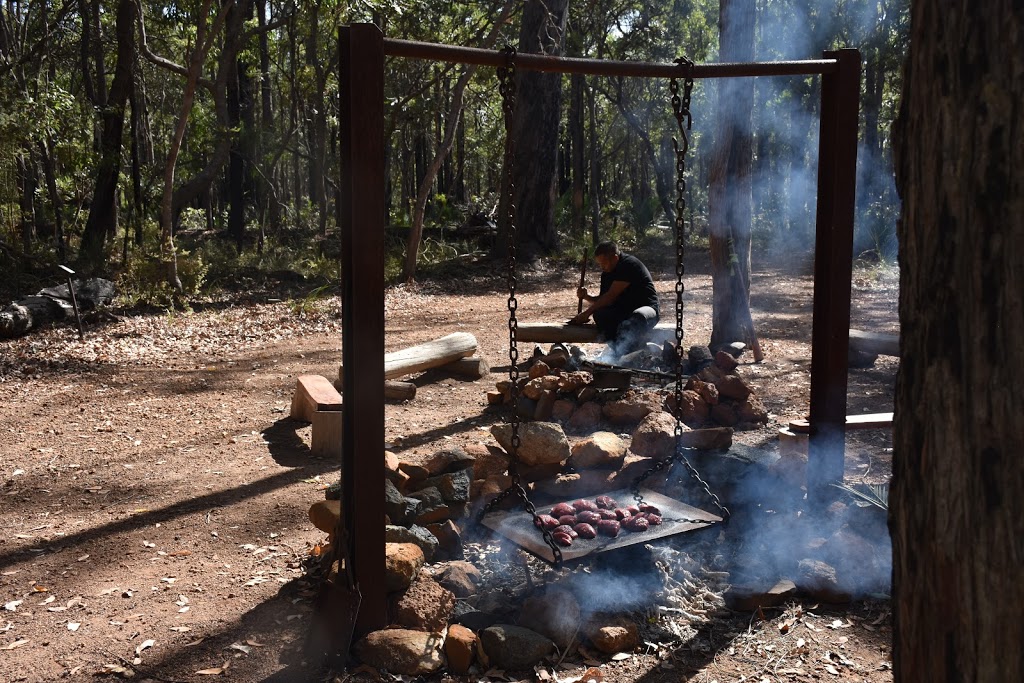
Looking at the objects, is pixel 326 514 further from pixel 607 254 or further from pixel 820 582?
pixel 607 254

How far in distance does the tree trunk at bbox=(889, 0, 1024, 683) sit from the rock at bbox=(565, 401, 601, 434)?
4.80m

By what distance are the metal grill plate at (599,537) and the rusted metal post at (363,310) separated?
688 mm

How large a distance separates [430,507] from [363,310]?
4.70 ft

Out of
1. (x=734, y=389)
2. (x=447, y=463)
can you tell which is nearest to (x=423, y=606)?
(x=447, y=463)

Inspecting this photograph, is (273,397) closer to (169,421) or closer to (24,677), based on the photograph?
(169,421)

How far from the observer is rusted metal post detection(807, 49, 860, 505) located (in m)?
4.68

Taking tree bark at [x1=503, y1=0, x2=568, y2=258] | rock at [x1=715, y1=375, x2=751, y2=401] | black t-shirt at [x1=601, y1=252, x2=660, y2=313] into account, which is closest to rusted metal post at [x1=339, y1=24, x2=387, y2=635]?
rock at [x1=715, y1=375, x2=751, y2=401]

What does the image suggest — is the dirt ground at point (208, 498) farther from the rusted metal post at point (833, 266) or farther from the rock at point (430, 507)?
the rusted metal post at point (833, 266)

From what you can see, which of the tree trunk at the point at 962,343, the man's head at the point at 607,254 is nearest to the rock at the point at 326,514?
the tree trunk at the point at 962,343

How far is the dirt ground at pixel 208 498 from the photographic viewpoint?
3850mm

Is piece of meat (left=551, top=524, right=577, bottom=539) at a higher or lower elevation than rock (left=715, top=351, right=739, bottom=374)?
lower

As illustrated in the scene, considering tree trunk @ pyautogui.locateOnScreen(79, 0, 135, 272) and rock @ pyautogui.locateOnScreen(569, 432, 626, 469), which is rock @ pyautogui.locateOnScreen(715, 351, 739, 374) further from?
tree trunk @ pyautogui.locateOnScreen(79, 0, 135, 272)

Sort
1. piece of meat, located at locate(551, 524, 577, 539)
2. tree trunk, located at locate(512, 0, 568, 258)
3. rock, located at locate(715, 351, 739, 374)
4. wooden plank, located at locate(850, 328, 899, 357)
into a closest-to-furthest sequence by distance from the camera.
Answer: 1. piece of meat, located at locate(551, 524, 577, 539)
2. rock, located at locate(715, 351, 739, 374)
3. wooden plank, located at locate(850, 328, 899, 357)
4. tree trunk, located at locate(512, 0, 568, 258)

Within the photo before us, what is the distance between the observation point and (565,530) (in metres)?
4.16
